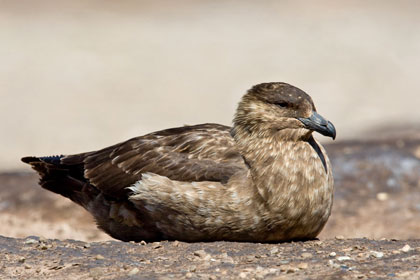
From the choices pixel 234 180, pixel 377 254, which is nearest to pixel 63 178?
pixel 234 180

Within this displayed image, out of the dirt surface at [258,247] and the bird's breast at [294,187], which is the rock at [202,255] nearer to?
the dirt surface at [258,247]

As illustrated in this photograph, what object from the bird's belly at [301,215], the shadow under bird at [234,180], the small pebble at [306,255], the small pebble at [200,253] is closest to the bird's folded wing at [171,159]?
the shadow under bird at [234,180]

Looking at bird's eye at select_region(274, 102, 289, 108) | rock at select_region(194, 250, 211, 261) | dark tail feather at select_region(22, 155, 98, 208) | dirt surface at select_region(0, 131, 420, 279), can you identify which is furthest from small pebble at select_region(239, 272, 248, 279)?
dark tail feather at select_region(22, 155, 98, 208)

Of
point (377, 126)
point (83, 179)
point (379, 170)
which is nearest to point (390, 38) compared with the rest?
point (377, 126)

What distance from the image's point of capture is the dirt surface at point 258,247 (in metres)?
6.14

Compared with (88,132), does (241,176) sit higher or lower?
lower

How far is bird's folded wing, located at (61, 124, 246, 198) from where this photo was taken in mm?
7266

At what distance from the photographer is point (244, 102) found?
24.5 feet

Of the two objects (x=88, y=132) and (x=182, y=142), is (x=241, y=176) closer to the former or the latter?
(x=182, y=142)

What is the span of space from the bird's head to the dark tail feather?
1492mm

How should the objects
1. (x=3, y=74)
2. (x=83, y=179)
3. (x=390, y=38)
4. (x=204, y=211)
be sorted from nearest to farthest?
1. (x=204, y=211)
2. (x=83, y=179)
3. (x=3, y=74)
4. (x=390, y=38)

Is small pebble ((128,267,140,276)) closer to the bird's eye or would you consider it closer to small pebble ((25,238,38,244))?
small pebble ((25,238,38,244))

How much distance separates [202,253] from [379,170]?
13.0 feet

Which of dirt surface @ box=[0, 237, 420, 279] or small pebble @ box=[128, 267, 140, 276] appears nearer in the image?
dirt surface @ box=[0, 237, 420, 279]
